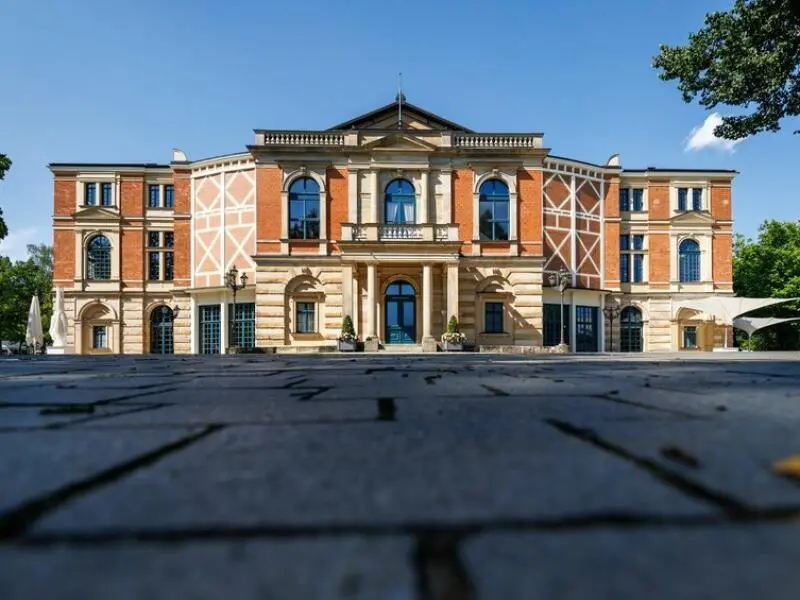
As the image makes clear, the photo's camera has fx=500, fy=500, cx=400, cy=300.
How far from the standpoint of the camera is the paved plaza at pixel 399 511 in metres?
0.70

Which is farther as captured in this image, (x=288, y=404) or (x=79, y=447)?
(x=288, y=404)

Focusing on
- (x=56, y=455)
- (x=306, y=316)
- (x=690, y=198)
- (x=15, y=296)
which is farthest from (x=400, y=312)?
(x=15, y=296)

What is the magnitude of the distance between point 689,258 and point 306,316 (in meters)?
22.5

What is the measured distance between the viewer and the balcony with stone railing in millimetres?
22422

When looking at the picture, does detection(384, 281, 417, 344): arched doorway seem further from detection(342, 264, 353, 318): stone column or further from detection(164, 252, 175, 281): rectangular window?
detection(164, 252, 175, 281): rectangular window

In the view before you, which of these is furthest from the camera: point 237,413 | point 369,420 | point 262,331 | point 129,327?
point 129,327

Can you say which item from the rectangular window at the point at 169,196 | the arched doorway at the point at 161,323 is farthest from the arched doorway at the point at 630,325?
the rectangular window at the point at 169,196

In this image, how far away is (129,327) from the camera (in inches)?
1128

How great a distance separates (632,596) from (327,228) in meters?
23.5

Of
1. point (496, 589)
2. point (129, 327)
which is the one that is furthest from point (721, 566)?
point (129, 327)

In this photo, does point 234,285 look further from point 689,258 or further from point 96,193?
point 689,258

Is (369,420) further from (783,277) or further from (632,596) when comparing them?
(783,277)

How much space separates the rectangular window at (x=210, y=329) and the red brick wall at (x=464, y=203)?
13.6 meters

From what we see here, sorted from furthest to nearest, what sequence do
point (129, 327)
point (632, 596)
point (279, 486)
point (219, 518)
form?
point (129, 327), point (279, 486), point (219, 518), point (632, 596)
